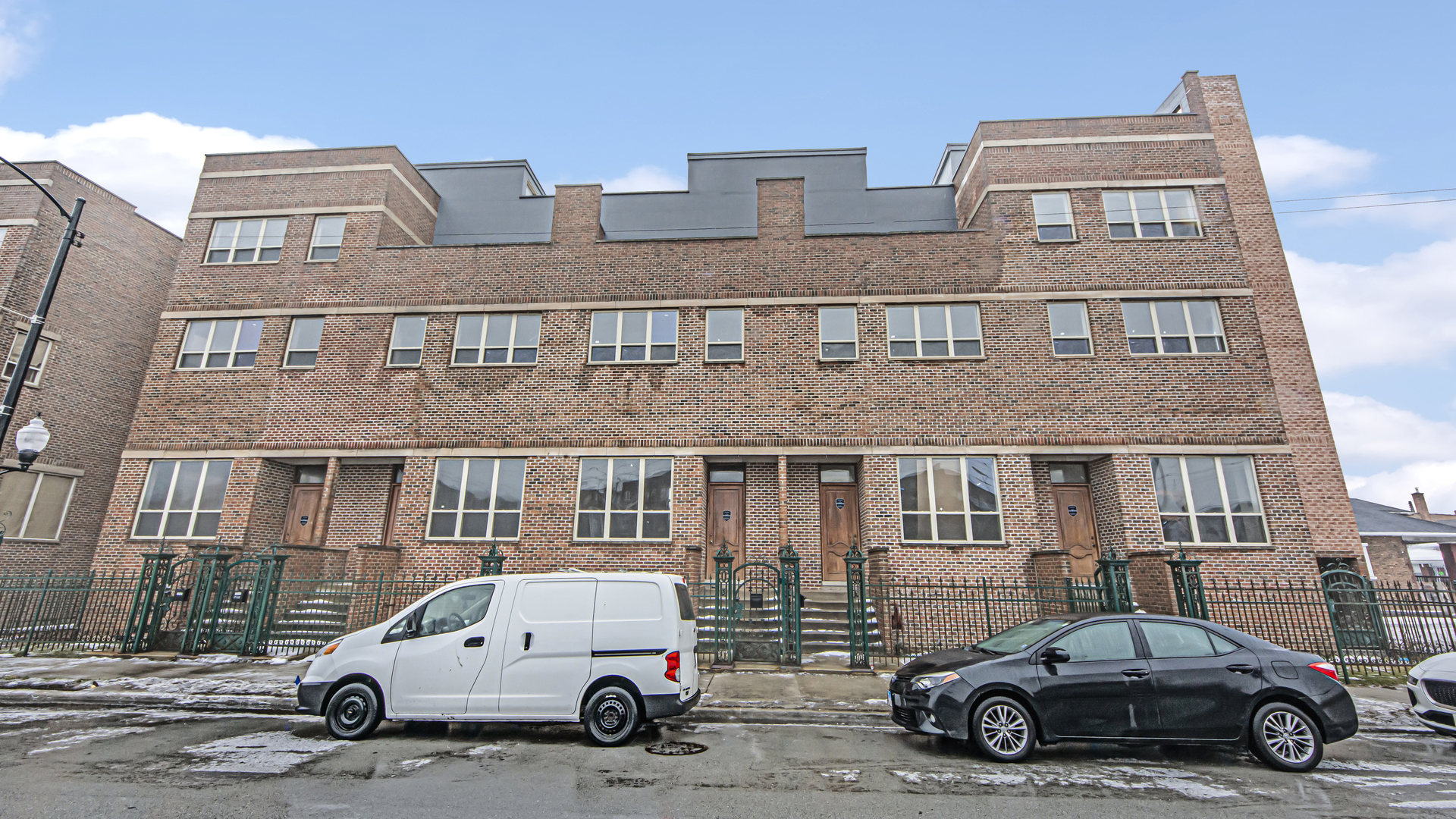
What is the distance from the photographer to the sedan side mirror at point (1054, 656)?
6523 millimetres

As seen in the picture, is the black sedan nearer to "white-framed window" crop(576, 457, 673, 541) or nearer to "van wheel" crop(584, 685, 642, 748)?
"van wheel" crop(584, 685, 642, 748)

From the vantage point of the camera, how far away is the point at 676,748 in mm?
6656

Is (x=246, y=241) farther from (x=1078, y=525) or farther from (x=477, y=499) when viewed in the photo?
(x=1078, y=525)

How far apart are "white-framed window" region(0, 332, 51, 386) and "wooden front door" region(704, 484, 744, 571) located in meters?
18.9

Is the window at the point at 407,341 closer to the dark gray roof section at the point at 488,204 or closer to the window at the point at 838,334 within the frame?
the dark gray roof section at the point at 488,204

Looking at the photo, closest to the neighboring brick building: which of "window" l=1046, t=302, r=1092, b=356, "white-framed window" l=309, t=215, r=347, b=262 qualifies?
"white-framed window" l=309, t=215, r=347, b=262

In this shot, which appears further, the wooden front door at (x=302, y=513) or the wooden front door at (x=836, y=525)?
the wooden front door at (x=302, y=513)

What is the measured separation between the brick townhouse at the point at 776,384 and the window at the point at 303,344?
0.27 feet

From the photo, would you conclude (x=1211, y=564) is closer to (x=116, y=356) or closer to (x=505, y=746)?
(x=505, y=746)

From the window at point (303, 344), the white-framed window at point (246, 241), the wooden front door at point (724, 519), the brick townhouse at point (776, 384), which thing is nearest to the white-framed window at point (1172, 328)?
the brick townhouse at point (776, 384)

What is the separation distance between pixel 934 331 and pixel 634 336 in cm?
747

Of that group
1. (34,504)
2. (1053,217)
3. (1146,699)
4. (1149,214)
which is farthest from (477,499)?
(1149,214)

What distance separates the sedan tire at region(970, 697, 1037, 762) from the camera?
6.28 m

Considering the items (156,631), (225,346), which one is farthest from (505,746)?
(225,346)
